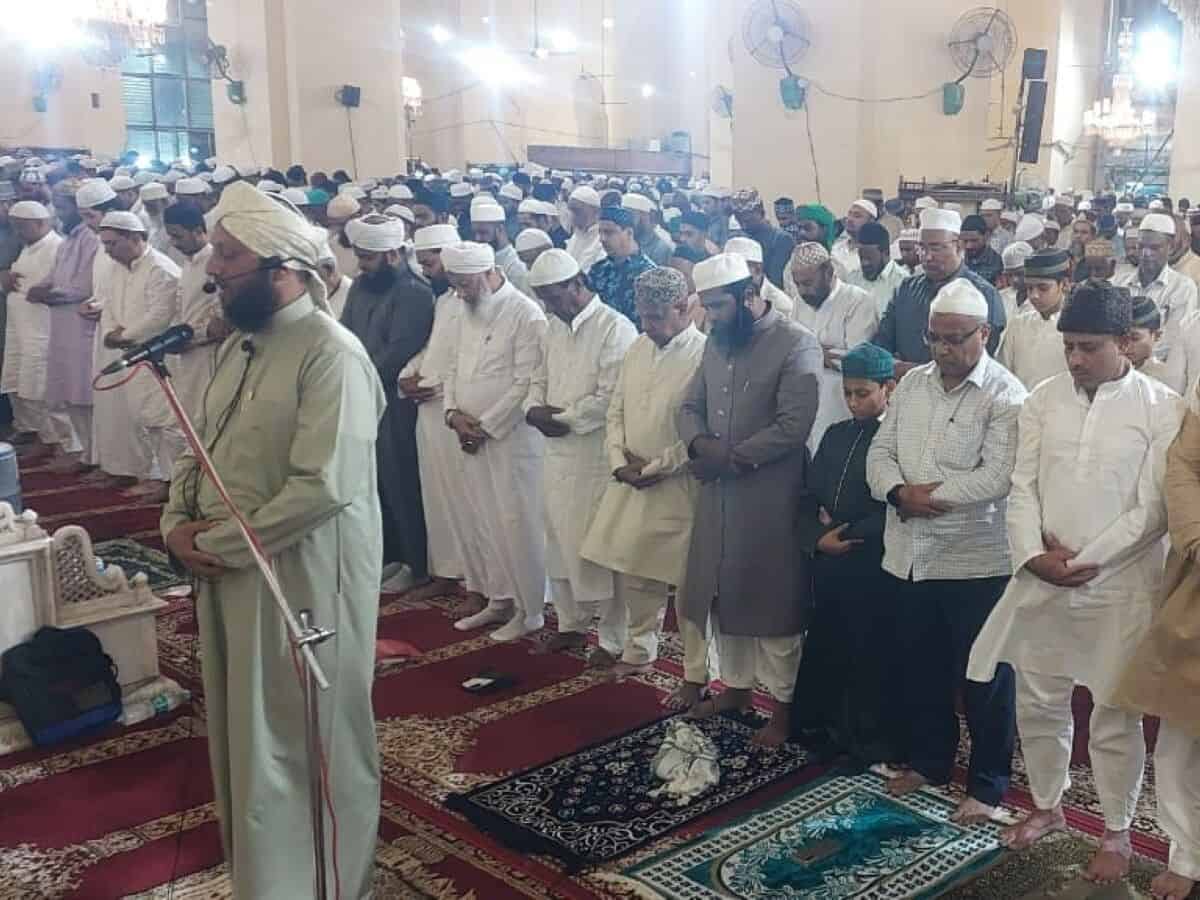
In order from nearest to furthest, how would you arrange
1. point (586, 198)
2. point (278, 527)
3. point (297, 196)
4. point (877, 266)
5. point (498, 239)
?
point (278, 527), point (498, 239), point (877, 266), point (586, 198), point (297, 196)

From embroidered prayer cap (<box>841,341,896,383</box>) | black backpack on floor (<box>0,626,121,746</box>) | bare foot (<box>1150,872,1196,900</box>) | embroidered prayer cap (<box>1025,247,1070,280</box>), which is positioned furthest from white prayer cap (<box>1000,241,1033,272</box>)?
black backpack on floor (<box>0,626,121,746</box>)

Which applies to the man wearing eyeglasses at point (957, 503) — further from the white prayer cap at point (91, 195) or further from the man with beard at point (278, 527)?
the white prayer cap at point (91, 195)

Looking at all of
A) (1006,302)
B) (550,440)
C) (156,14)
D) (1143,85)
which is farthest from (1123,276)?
(1143,85)

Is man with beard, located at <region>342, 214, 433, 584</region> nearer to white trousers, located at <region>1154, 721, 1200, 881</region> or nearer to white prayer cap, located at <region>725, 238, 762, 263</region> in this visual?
white prayer cap, located at <region>725, 238, 762, 263</region>

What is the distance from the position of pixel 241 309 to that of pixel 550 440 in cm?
216

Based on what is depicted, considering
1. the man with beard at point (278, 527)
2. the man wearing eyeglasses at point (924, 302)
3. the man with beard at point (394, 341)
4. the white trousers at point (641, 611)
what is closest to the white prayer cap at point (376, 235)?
Result: the man with beard at point (394, 341)

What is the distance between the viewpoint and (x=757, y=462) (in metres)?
3.94

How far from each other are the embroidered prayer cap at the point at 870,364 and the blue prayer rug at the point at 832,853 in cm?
120

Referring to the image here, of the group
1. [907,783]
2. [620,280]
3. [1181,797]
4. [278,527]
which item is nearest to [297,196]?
[620,280]

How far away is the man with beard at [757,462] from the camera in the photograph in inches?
156

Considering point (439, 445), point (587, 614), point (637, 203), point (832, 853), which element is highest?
point (637, 203)

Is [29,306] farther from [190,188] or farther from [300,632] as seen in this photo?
[300,632]

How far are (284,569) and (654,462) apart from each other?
177cm

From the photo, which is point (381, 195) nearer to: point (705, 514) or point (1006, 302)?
point (1006, 302)
